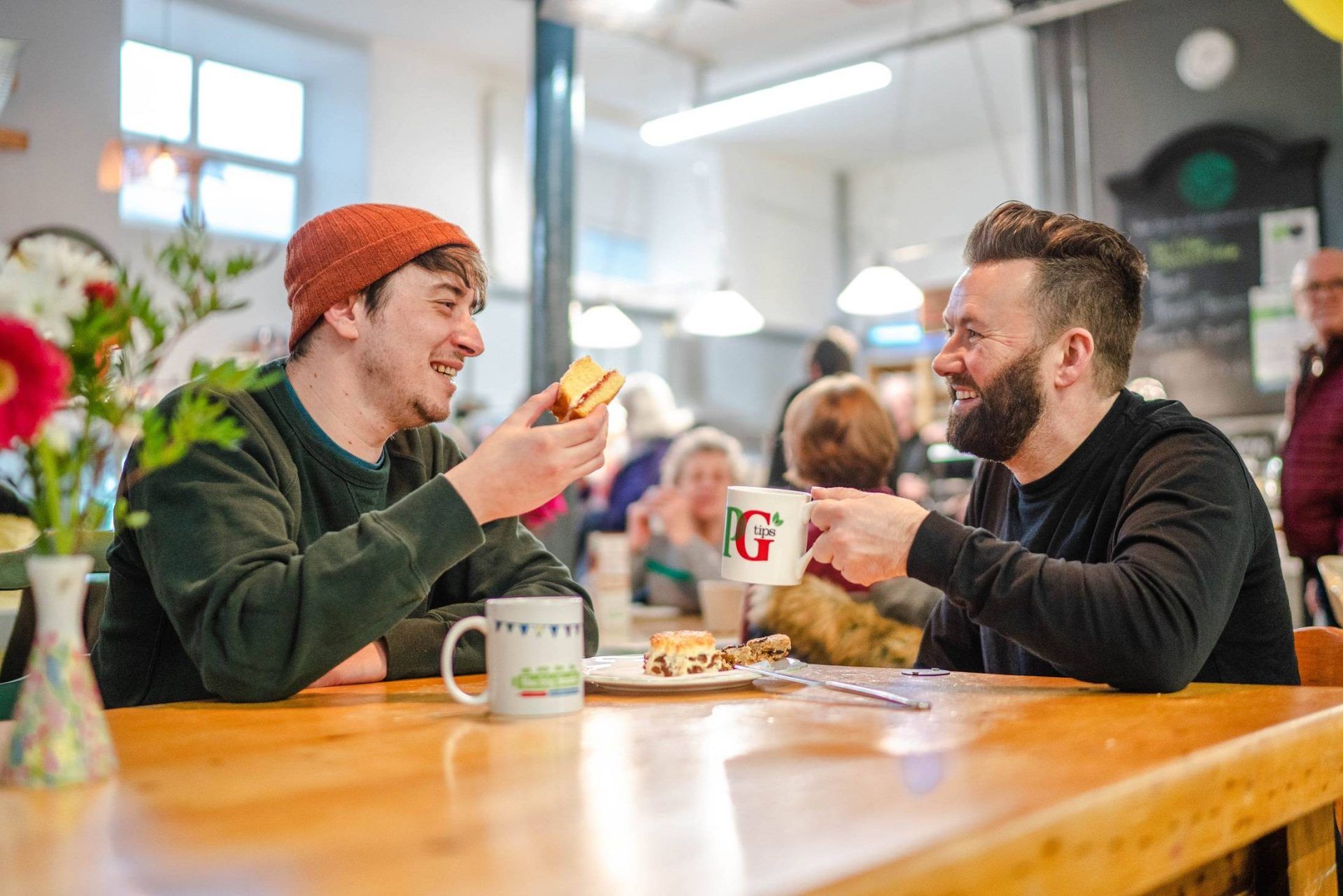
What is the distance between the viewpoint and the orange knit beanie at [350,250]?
5.47ft

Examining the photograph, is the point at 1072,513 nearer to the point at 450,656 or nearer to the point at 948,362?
the point at 948,362

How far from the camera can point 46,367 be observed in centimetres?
76

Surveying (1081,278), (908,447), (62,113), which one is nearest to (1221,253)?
(908,447)

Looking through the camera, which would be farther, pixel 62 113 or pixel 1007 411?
pixel 62 113

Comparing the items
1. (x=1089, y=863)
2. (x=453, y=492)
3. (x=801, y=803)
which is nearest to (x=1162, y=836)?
(x=1089, y=863)

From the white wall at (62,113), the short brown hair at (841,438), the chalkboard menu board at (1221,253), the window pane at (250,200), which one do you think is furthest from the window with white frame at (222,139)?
the chalkboard menu board at (1221,253)

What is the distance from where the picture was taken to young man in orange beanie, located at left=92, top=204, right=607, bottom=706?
123 centimetres

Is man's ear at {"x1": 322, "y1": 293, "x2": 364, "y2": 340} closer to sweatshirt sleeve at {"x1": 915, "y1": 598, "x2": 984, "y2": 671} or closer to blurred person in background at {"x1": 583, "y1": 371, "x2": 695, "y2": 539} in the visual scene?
sweatshirt sleeve at {"x1": 915, "y1": 598, "x2": 984, "y2": 671}

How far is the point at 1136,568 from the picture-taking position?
1.29 metres

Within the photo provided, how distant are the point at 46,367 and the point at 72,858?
30 centimetres

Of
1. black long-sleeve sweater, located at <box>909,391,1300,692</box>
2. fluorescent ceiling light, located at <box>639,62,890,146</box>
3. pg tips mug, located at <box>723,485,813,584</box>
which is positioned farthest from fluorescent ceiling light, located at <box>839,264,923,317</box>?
pg tips mug, located at <box>723,485,813,584</box>

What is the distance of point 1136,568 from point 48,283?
3.52 ft

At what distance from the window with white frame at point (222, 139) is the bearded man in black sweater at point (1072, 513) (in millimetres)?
5630

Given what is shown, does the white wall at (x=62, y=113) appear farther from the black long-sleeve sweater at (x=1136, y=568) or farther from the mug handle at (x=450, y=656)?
the black long-sleeve sweater at (x=1136, y=568)
